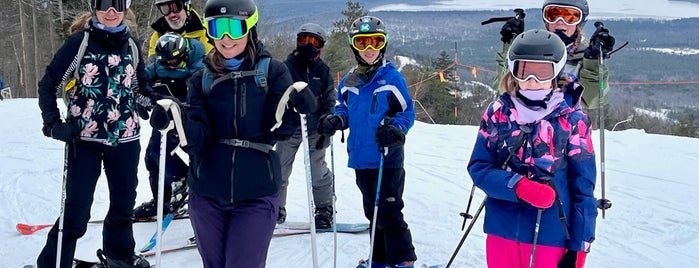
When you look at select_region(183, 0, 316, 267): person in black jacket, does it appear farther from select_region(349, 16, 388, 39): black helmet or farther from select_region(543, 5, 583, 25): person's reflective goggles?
select_region(543, 5, 583, 25): person's reflective goggles

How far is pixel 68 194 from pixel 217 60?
1.61m

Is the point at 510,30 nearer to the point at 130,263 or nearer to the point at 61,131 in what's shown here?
the point at 61,131

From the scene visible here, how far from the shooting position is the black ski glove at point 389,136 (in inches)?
148

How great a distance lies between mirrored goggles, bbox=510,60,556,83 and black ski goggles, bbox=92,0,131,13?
265 cm

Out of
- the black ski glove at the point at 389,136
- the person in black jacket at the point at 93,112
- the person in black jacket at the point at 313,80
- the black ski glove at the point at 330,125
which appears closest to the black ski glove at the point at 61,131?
the person in black jacket at the point at 93,112

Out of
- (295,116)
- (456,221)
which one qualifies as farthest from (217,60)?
(456,221)

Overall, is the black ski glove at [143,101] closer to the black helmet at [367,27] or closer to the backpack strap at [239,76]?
the backpack strap at [239,76]

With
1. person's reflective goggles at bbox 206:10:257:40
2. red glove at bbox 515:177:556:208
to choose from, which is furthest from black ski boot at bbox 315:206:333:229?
red glove at bbox 515:177:556:208

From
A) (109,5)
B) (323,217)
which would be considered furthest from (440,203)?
(109,5)

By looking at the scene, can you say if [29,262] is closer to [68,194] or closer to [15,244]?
[15,244]

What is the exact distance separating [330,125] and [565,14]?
1776mm

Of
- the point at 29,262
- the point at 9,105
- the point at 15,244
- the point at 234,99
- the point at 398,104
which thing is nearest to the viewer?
the point at 234,99

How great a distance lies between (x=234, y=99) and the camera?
304 centimetres

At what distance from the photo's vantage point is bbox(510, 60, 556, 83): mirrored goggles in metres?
2.78
